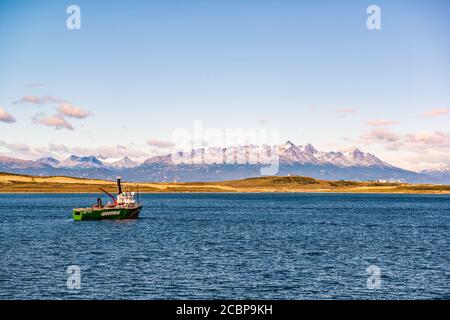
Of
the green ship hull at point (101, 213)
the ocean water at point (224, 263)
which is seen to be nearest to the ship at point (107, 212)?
the green ship hull at point (101, 213)

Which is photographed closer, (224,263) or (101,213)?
(224,263)

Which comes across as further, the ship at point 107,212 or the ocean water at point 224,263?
the ship at point 107,212

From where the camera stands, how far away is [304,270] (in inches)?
2672

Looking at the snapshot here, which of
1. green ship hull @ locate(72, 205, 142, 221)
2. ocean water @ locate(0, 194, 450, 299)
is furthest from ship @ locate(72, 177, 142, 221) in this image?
ocean water @ locate(0, 194, 450, 299)

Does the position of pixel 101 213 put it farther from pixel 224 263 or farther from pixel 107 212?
pixel 224 263

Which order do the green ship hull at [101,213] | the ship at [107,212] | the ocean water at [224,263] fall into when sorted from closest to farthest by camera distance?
the ocean water at [224,263] → the green ship hull at [101,213] → the ship at [107,212]

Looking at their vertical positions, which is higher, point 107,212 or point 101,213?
point 107,212

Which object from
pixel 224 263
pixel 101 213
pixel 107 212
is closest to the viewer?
pixel 224 263

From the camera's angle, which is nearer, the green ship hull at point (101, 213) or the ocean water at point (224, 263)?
the ocean water at point (224, 263)

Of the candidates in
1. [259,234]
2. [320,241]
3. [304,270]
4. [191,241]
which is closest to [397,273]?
[304,270]

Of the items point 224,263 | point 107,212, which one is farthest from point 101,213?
point 224,263

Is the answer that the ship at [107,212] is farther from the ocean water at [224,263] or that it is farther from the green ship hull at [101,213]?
the ocean water at [224,263]

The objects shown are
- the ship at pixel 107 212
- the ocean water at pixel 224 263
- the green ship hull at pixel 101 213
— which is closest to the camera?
the ocean water at pixel 224 263

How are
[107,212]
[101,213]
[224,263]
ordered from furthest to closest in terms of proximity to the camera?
[107,212] → [101,213] → [224,263]
